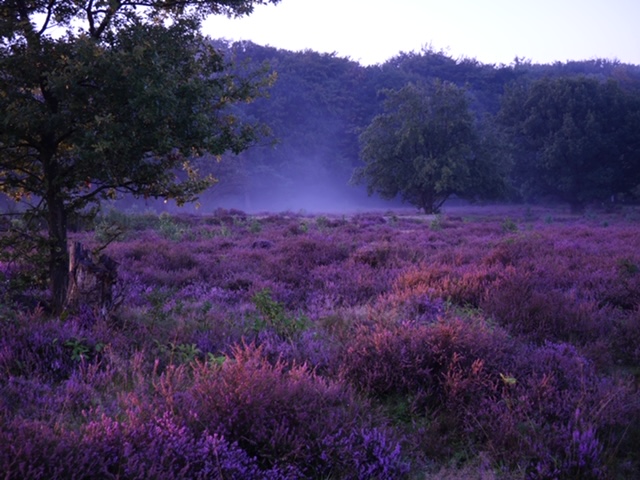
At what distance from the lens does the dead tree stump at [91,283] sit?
5.90 meters

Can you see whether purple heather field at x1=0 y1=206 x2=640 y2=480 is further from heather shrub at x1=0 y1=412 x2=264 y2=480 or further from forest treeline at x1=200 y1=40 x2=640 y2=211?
forest treeline at x1=200 y1=40 x2=640 y2=211

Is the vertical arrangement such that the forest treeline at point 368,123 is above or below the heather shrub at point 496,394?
above

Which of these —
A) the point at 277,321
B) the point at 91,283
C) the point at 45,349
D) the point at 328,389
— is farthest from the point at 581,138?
the point at 45,349

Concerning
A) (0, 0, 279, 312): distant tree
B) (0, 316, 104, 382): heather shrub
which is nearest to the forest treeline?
(0, 0, 279, 312): distant tree

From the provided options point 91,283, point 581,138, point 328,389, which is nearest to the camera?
point 328,389

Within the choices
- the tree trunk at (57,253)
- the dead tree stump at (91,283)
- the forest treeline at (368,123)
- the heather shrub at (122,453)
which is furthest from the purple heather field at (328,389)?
the forest treeline at (368,123)

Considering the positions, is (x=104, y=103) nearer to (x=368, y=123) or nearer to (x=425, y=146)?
(x=425, y=146)

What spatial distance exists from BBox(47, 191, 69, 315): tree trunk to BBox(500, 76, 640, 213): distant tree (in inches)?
1823

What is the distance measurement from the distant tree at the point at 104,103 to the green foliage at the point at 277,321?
201 cm

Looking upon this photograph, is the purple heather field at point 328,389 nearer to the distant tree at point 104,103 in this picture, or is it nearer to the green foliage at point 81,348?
the green foliage at point 81,348

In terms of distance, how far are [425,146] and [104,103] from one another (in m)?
36.2

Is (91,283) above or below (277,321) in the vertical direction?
above

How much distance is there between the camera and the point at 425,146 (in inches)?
1574

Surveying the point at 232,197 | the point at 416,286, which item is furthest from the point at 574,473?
the point at 232,197
